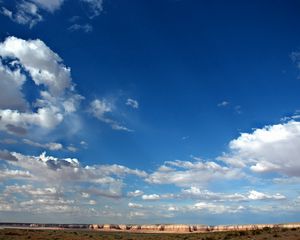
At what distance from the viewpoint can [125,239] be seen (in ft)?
328

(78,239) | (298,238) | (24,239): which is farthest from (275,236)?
(24,239)

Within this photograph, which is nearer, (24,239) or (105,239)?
(24,239)

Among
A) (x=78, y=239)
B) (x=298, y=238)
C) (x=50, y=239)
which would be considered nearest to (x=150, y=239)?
(x=78, y=239)

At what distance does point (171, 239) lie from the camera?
322 feet

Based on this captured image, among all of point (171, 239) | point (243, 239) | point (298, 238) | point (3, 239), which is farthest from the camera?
point (171, 239)

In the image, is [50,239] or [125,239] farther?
[125,239]

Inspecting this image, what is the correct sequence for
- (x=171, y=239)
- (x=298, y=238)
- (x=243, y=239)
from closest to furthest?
(x=298, y=238) < (x=243, y=239) < (x=171, y=239)

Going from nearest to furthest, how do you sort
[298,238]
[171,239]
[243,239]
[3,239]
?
[298,238], [243,239], [3,239], [171,239]

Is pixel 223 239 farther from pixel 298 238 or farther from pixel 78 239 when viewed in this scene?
pixel 78 239

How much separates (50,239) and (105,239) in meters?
13.5

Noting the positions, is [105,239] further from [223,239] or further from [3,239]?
[223,239]

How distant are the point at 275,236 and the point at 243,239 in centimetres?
582

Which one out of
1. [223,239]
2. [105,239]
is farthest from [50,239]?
[223,239]

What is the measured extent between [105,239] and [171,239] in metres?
16.3
